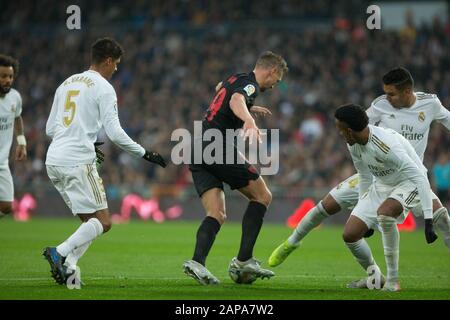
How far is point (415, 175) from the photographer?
8.10 meters

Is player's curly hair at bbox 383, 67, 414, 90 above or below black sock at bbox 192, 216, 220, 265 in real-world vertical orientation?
above

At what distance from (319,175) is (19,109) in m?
13.5

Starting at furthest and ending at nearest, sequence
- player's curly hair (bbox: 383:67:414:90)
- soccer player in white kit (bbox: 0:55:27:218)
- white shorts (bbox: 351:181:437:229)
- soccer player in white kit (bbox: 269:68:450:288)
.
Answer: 1. soccer player in white kit (bbox: 0:55:27:218)
2. soccer player in white kit (bbox: 269:68:450:288)
3. player's curly hair (bbox: 383:67:414:90)
4. white shorts (bbox: 351:181:437:229)

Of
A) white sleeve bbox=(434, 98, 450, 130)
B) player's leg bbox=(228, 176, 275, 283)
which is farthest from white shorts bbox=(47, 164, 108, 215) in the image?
white sleeve bbox=(434, 98, 450, 130)

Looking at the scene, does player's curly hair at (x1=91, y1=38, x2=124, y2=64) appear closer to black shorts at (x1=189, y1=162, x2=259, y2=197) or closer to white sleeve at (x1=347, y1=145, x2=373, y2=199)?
black shorts at (x1=189, y1=162, x2=259, y2=197)

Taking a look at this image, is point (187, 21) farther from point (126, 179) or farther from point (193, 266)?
point (193, 266)

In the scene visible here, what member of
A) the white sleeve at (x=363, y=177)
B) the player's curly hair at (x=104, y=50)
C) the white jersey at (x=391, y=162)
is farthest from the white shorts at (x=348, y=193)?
the player's curly hair at (x=104, y=50)

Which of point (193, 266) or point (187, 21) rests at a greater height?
point (187, 21)

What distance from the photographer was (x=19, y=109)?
10.5m

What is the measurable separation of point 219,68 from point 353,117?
19.9 m

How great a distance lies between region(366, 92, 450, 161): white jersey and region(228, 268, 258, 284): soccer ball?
2.43 meters

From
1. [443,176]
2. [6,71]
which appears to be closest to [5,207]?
[6,71]

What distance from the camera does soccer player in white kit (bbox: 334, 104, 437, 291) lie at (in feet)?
26.5
